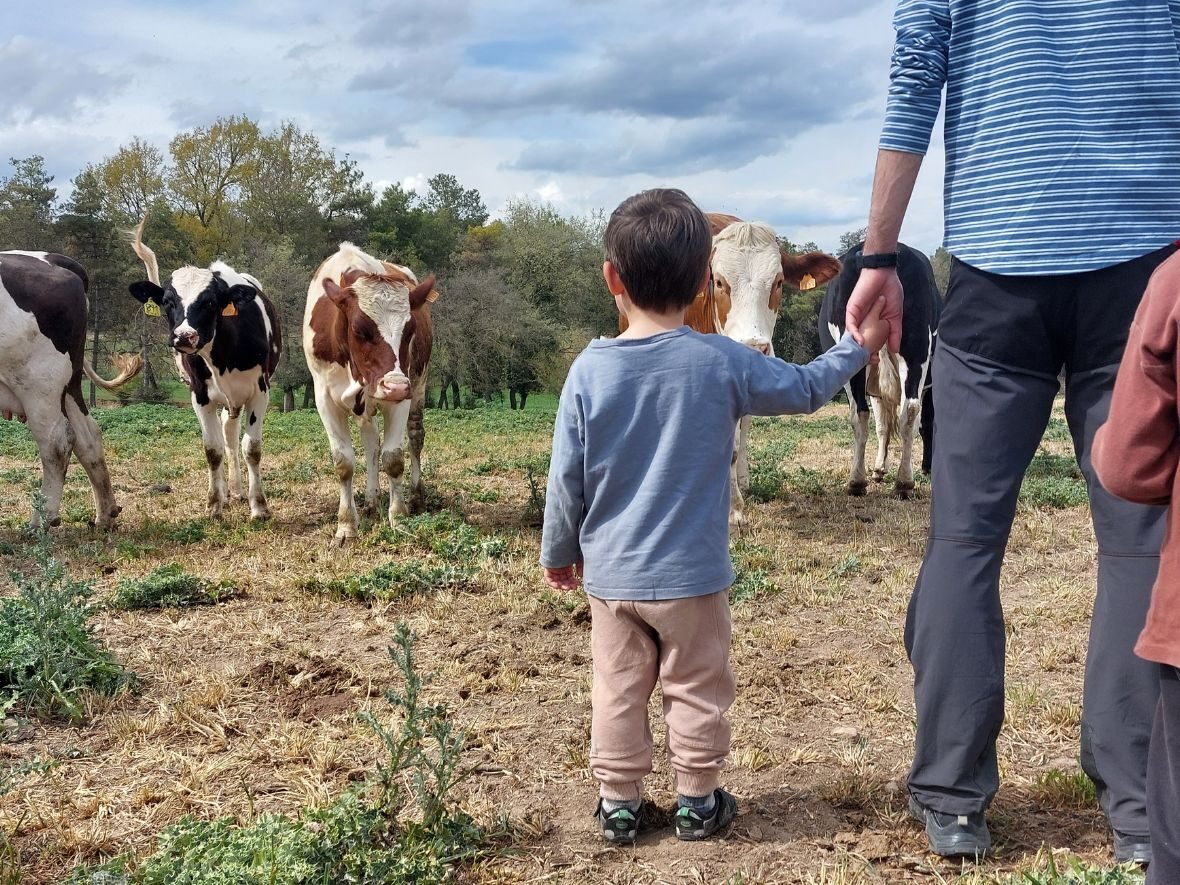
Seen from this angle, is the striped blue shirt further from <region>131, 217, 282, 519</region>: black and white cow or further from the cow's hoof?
<region>131, 217, 282, 519</region>: black and white cow

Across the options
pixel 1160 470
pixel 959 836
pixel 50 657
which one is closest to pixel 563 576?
pixel 959 836

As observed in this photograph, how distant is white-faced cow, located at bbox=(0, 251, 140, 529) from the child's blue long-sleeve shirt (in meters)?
6.53

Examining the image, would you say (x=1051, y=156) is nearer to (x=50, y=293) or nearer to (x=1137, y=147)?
(x=1137, y=147)

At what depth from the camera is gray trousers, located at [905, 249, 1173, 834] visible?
8.58ft

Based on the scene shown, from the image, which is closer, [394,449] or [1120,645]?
[1120,645]

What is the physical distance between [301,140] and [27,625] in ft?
160

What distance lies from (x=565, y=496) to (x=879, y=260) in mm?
1222

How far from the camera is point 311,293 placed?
8484mm

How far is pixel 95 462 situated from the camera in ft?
27.3

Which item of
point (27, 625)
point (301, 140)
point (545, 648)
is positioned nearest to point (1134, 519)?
point (545, 648)

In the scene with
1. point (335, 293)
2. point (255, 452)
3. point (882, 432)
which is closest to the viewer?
point (335, 293)

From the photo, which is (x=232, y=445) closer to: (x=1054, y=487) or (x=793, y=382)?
(x=1054, y=487)

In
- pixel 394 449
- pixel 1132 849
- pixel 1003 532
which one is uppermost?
pixel 1003 532

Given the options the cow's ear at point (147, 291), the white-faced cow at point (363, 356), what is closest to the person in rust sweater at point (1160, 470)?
the white-faced cow at point (363, 356)
